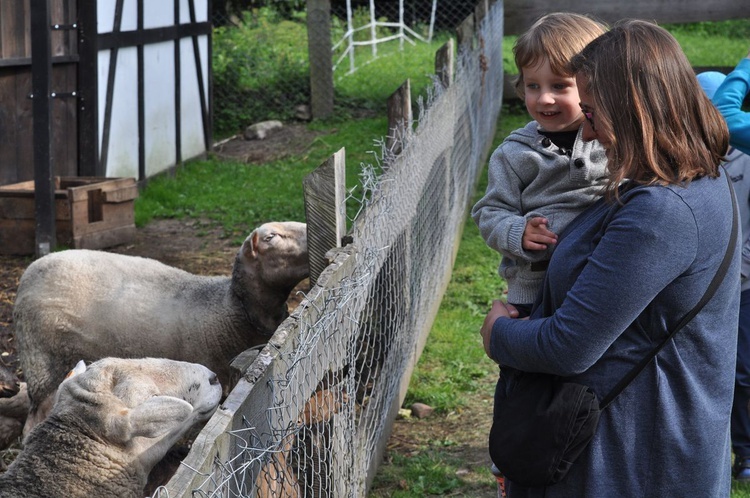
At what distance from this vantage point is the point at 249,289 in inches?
190

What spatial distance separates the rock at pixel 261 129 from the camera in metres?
13.3

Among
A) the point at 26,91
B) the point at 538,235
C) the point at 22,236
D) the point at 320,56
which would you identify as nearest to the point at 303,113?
the point at 320,56

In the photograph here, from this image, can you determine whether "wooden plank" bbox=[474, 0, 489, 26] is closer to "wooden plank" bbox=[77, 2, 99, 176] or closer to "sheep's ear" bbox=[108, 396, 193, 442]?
"wooden plank" bbox=[77, 2, 99, 176]

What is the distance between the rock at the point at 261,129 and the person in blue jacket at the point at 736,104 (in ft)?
33.4

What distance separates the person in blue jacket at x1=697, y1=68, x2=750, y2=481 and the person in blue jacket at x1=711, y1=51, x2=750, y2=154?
29cm

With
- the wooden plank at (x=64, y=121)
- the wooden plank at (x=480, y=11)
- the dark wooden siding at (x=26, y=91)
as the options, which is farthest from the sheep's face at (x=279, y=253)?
the wooden plank at (x=480, y=11)

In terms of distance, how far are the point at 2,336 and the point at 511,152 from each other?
429 cm

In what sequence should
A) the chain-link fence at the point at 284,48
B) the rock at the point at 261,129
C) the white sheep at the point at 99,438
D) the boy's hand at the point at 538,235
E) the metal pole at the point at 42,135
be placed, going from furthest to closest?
the chain-link fence at the point at 284,48
the rock at the point at 261,129
the metal pole at the point at 42,135
the white sheep at the point at 99,438
the boy's hand at the point at 538,235

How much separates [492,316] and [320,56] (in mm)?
11802

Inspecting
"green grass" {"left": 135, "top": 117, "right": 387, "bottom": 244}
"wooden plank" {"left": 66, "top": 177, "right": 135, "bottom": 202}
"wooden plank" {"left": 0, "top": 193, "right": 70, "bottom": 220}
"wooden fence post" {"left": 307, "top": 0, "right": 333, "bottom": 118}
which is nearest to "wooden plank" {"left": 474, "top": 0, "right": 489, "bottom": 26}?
"green grass" {"left": 135, "top": 117, "right": 387, "bottom": 244}

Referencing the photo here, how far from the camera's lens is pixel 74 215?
7.78 meters

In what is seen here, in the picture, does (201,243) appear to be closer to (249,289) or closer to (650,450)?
(249,289)

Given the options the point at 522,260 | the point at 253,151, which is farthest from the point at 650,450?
the point at 253,151

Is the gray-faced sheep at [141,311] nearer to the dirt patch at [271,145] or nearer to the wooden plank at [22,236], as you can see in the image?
the wooden plank at [22,236]
